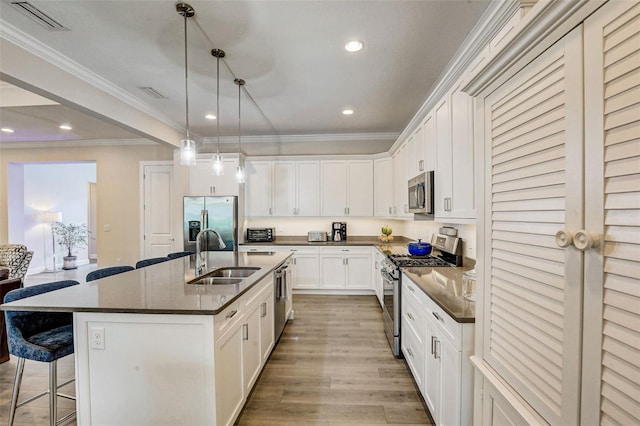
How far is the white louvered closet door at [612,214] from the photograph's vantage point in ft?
2.02

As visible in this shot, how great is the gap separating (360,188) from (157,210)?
13.0 ft

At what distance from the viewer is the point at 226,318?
1721 millimetres

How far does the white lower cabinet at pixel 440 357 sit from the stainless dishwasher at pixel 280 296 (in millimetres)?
1311

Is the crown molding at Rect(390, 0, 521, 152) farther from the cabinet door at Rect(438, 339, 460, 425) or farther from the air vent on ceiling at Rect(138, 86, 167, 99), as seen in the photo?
the air vent on ceiling at Rect(138, 86, 167, 99)

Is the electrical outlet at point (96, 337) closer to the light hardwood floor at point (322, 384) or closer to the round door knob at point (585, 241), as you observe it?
the light hardwood floor at point (322, 384)

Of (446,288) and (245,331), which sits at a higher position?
(446,288)

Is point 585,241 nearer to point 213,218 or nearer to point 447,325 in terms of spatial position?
point 447,325

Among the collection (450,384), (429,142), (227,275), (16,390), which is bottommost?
(16,390)

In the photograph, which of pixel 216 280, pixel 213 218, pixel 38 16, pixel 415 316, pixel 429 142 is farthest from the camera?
pixel 213 218

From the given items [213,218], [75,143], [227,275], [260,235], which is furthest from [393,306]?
[75,143]

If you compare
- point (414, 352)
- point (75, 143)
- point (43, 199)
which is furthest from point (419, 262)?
point (43, 199)

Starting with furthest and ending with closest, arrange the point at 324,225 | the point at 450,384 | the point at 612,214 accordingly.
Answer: the point at 324,225 < the point at 450,384 < the point at 612,214

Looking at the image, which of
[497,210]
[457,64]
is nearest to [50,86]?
[457,64]

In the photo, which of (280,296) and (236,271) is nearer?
(236,271)
